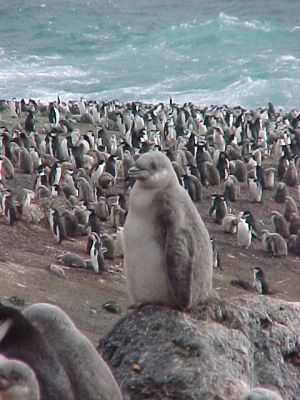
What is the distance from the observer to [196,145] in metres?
25.7

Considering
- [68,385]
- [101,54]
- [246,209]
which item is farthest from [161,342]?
[101,54]

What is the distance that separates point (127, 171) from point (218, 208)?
24.9 feet

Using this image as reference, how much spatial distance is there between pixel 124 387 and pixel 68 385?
1.30 meters

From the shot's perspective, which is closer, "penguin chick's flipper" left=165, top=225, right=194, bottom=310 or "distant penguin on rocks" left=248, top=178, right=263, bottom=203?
"penguin chick's flipper" left=165, top=225, right=194, bottom=310

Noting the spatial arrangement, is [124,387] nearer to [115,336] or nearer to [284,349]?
[115,336]

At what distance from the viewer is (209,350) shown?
628 cm

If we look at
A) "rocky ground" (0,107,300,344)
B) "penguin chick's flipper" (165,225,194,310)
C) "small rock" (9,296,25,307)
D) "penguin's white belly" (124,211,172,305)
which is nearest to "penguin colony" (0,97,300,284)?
"rocky ground" (0,107,300,344)

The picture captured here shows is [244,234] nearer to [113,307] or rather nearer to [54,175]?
[54,175]

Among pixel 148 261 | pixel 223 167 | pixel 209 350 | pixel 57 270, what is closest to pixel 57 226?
pixel 57 270

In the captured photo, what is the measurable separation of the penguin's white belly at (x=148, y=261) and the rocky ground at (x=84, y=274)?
3.45 metres

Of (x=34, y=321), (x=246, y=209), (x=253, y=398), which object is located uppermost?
(x=34, y=321)

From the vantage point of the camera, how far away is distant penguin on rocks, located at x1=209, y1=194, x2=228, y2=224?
779 inches

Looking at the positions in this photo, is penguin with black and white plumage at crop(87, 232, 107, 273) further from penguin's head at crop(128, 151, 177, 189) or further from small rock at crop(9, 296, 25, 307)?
penguin's head at crop(128, 151, 177, 189)

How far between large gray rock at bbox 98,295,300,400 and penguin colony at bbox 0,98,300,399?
5.62m
